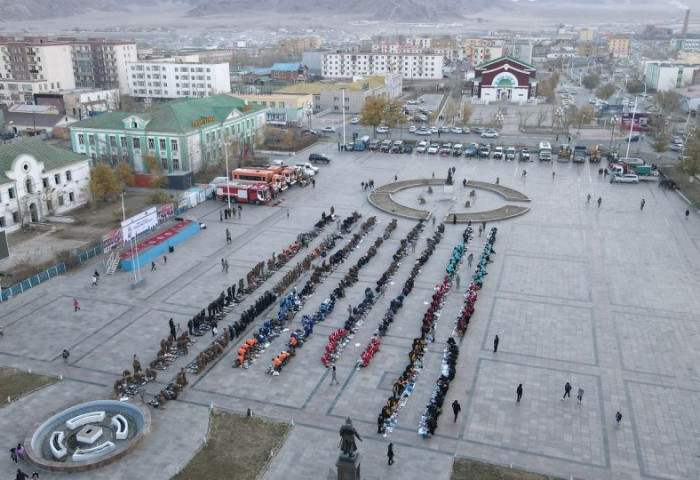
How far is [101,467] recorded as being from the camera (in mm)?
20422

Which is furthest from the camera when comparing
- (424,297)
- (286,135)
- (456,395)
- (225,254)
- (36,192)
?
(286,135)

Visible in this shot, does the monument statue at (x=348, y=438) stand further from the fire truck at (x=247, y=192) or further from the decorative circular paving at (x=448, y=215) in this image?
the fire truck at (x=247, y=192)

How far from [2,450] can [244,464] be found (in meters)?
8.57

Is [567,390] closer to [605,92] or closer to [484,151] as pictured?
[484,151]

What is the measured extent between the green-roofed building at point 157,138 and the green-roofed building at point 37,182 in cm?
850

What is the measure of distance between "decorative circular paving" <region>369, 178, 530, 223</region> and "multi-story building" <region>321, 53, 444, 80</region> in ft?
291

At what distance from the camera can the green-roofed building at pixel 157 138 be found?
5847 cm

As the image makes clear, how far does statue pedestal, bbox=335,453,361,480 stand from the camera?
60.1ft

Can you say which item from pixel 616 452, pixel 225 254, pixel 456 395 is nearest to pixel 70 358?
pixel 225 254

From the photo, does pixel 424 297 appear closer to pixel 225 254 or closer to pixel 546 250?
pixel 546 250

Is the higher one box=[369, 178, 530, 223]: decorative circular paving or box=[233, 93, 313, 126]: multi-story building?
box=[233, 93, 313, 126]: multi-story building

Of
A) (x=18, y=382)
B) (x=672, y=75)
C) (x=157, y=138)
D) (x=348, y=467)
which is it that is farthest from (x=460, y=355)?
(x=672, y=75)

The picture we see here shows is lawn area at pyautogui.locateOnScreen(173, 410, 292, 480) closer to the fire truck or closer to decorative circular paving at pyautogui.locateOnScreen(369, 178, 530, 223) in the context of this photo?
decorative circular paving at pyautogui.locateOnScreen(369, 178, 530, 223)

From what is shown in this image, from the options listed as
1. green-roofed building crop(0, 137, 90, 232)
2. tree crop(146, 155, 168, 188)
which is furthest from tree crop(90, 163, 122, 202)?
tree crop(146, 155, 168, 188)
